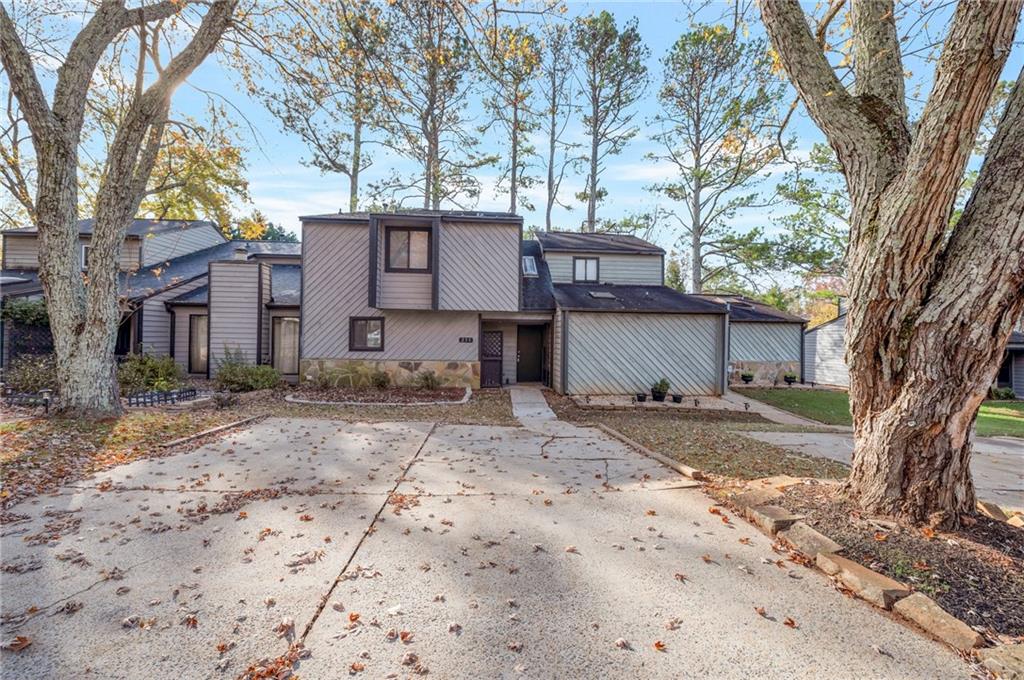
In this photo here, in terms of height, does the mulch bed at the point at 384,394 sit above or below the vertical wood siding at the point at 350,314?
below

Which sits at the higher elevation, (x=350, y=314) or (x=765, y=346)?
(x=350, y=314)

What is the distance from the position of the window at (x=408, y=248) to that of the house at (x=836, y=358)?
16.8 meters

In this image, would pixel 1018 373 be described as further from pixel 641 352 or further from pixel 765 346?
pixel 641 352

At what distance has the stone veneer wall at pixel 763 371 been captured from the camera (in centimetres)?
1736

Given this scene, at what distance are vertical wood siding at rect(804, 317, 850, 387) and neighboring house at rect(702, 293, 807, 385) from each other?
3.98 m

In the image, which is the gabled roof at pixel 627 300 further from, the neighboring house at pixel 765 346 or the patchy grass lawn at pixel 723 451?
the neighboring house at pixel 765 346

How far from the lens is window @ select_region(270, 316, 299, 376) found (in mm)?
13633

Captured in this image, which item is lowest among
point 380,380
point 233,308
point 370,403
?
point 370,403

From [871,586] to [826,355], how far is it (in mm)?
22464

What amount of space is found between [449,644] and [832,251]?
22307 millimetres

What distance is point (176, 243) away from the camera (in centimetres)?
1762

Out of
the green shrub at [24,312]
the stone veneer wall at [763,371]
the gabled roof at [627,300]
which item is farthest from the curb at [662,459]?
the green shrub at [24,312]

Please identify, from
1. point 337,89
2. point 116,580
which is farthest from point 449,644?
point 337,89

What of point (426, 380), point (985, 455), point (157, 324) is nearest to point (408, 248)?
point (426, 380)
